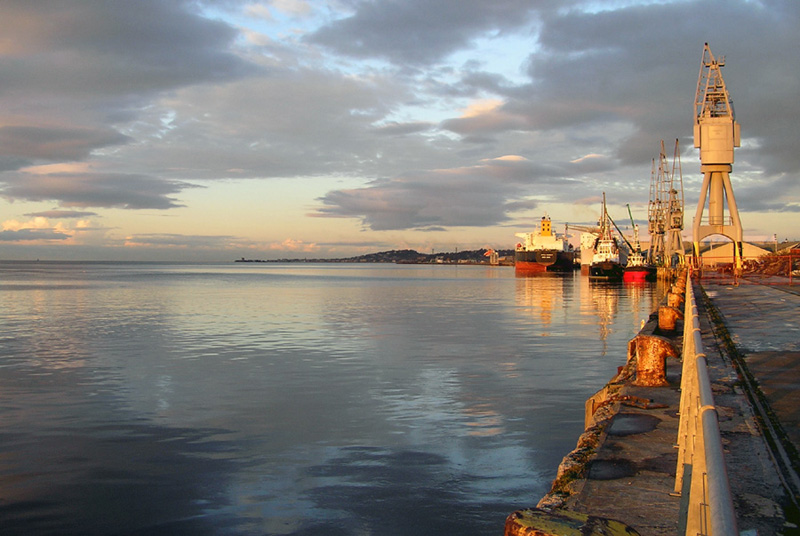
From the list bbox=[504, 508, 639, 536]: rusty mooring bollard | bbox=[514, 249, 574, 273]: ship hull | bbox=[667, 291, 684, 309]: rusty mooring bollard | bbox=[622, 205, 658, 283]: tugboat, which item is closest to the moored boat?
bbox=[622, 205, 658, 283]: tugboat

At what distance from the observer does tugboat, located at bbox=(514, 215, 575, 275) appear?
147m

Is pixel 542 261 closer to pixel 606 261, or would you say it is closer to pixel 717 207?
pixel 606 261

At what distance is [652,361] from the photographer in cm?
998

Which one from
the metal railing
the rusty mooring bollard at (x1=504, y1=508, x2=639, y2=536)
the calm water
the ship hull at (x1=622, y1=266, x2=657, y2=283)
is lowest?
the calm water

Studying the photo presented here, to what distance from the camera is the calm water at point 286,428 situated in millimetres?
8359

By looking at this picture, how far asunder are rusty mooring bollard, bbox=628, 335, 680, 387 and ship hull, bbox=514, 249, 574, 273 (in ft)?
457

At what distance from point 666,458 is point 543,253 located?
14503 centimetres

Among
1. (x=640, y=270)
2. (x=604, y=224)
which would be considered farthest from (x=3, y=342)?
(x=604, y=224)

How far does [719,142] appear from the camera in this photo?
238 feet

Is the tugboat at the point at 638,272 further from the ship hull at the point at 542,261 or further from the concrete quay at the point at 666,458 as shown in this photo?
the concrete quay at the point at 666,458

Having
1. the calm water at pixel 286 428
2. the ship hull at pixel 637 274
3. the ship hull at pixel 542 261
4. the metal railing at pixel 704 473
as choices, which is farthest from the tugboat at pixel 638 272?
the metal railing at pixel 704 473

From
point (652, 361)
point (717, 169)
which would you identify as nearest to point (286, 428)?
point (652, 361)

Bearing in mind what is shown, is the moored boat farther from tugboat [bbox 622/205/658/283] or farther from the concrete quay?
the concrete quay

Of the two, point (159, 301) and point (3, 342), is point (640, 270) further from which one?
point (3, 342)
